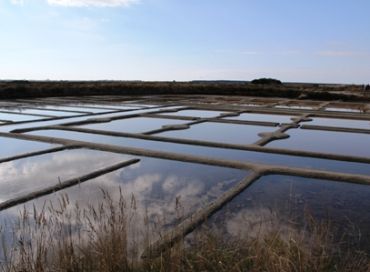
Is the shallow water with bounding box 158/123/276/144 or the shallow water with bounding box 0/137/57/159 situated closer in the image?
the shallow water with bounding box 0/137/57/159

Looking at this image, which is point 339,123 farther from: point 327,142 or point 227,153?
point 227,153

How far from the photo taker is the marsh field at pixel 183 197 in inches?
80.5

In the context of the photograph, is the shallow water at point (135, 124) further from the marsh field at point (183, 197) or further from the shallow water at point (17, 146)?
the shallow water at point (17, 146)

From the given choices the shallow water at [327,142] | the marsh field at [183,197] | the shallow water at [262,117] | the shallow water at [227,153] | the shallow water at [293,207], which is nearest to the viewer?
the marsh field at [183,197]

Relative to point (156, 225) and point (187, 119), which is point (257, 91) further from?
point (156, 225)

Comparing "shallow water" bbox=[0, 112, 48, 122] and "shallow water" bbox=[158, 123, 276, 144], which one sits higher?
"shallow water" bbox=[0, 112, 48, 122]

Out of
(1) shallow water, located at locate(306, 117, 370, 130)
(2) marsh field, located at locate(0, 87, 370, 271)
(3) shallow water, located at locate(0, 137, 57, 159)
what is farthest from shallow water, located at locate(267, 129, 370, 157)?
(3) shallow water, located at locate(0, 137, 57, 159)

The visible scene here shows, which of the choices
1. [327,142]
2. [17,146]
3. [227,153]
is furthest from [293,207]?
[17,146]

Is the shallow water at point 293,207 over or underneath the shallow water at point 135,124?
underneath

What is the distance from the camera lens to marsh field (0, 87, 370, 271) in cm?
204

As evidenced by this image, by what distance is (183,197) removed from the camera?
11.5ft

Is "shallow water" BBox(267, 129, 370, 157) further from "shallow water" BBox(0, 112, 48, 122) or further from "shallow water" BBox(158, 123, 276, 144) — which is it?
"shallow water" BBox(0, 112, 48, 122)

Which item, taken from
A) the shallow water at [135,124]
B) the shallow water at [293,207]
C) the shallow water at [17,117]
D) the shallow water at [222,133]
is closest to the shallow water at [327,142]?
the shallow water at [222,133]

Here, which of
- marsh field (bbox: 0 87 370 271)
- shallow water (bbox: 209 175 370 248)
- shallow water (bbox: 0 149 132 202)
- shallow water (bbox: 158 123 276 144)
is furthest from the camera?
shallow water (bbox: 158 123 276 144)
